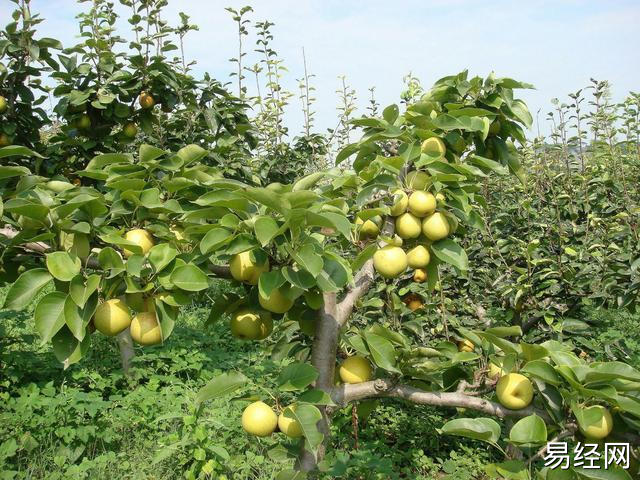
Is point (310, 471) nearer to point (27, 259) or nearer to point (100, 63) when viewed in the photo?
point (27, 259)

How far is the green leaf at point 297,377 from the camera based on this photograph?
1.27 meters

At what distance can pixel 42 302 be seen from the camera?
111 cm

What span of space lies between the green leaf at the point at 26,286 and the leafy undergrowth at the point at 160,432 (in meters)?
1.06

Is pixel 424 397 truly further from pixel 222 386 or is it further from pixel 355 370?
pixel 222 386

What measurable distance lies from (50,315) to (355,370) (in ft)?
2.44

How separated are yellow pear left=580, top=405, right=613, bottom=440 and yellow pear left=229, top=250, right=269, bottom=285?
2.37 ft

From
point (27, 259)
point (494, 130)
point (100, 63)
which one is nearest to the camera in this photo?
point (27, 259)

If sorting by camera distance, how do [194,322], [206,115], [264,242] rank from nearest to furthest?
[264,242] < [206,115] < [194,322]

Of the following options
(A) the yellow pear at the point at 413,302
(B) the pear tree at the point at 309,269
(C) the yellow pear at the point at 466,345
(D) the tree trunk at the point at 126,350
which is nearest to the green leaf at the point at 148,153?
(B) the pear tree at the point at 309,269

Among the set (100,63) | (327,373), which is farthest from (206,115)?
(327,373)

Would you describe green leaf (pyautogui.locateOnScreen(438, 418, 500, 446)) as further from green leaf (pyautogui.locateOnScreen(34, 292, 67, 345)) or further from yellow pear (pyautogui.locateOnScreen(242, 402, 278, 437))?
green leaf (pyautogui.locateOnScreen(34, 292, 67, 345))

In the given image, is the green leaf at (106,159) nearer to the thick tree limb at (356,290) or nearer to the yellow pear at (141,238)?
the yellow pear at (141,238)

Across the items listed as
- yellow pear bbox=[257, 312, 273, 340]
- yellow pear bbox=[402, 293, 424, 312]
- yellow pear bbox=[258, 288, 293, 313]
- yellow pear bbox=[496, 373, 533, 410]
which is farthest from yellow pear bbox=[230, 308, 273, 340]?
yellow pear bbox=[402, 293, 424, 312]

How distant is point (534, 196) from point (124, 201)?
121 inches
